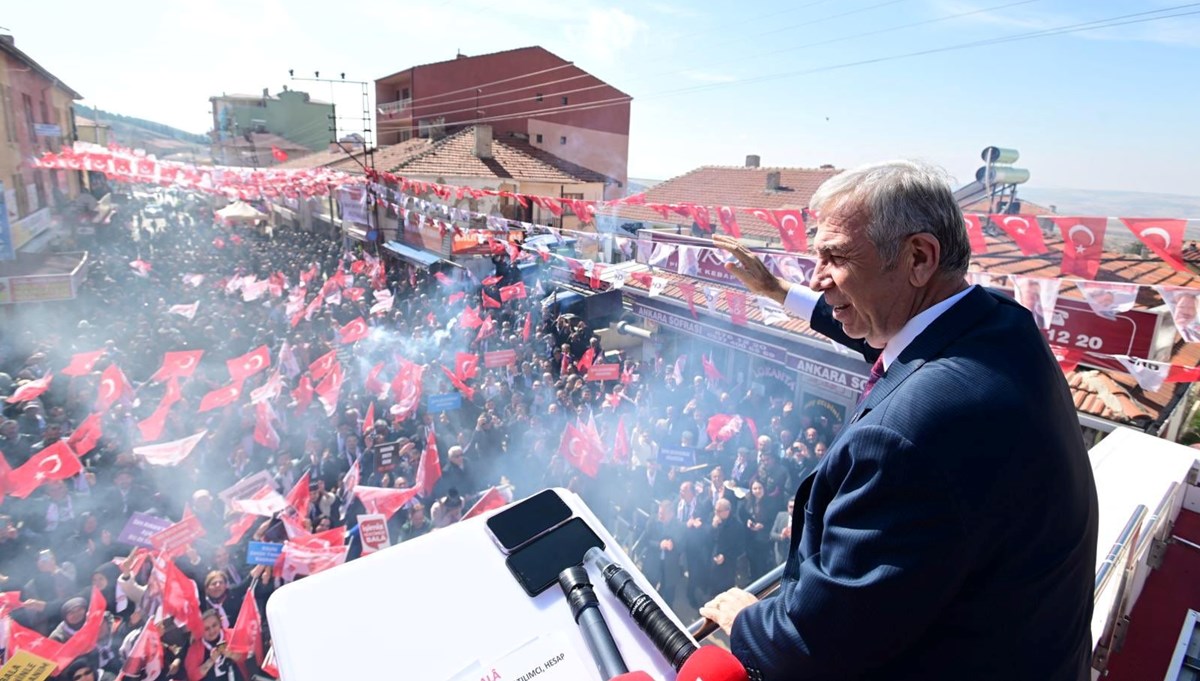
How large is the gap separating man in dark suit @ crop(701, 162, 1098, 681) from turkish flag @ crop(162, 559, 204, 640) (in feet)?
18.3


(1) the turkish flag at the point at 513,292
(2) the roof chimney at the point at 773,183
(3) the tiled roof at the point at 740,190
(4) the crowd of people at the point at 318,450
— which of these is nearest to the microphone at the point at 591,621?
(4) the crowd of people at the point at 318,450

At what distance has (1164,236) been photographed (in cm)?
540

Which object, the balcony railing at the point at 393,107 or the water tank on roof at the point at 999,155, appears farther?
the balcony railing at the point at 393,107

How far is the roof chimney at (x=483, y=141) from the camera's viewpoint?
24578 mm

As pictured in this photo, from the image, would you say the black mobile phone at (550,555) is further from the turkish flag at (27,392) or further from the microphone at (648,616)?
the turkish flag at (27,392)

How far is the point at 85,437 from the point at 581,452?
6.40 metres

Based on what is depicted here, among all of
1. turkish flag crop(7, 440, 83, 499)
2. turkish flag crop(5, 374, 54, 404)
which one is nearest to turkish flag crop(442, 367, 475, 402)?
turkish flag crop(7, 440, 83, 499)

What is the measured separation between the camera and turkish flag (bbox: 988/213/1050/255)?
6555 mm

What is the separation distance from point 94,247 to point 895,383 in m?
32.3

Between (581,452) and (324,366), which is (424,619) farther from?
(324,366)

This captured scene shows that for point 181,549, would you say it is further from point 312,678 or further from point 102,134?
point 102,134

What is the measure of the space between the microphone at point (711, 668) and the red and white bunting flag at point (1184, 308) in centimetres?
707

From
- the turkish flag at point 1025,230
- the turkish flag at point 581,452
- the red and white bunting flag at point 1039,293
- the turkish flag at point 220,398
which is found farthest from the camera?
the turkish flag at point 220,398

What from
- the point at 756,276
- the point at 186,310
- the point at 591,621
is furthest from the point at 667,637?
the point at 186,310
